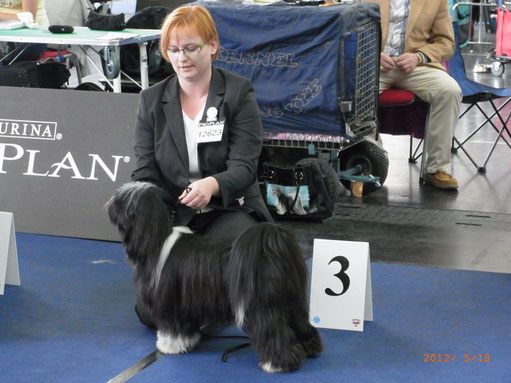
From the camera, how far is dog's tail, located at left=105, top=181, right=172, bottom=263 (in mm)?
2260

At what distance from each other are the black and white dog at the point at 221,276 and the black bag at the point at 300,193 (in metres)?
1.64

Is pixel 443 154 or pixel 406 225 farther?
pixel 443 154

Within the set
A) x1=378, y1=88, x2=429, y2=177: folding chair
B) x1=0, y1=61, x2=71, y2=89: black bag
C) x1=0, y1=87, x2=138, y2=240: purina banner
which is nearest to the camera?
x1=0, y1=87, x2=138, y2=240: purina banner

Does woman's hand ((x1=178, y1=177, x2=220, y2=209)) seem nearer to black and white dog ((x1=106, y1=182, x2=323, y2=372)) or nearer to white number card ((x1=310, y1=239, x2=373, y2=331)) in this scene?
black and white dog ((x1=106, y1=182, x2=323, y2=372))

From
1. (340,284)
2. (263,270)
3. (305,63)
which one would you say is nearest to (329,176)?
(305,63)

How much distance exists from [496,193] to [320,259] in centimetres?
222

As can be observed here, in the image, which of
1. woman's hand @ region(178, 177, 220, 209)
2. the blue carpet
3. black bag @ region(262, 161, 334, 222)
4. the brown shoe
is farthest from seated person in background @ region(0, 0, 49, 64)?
woman's hand @ region(178, 177, 220, 209)

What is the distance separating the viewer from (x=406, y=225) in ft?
12.9

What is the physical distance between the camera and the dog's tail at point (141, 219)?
2260 millimetres

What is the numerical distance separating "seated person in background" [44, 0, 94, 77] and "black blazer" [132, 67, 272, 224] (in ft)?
12.0

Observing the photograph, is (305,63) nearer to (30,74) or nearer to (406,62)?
(406,62)

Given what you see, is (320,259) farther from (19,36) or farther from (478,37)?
(478,37)

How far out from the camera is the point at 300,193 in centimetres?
398

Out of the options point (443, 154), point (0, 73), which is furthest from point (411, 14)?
point (0, 73)
